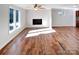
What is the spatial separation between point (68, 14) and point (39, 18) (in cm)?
324

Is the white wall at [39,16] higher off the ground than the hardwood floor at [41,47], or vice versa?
the white wall at [39,16]

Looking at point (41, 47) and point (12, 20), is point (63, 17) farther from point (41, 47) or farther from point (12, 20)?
point (41, 47)

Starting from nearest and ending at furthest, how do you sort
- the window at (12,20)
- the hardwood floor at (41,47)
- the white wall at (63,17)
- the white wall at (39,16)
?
the hardwood floor at (41,47)
the window at (12,20)
the white wall at (39,16)
the white wall at (63,17)

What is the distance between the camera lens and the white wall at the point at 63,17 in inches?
605

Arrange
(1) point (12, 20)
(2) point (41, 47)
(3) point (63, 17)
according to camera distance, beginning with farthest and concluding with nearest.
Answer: (3) point (63, 17)
(1) point (12, 20)
(2) point (41, 47)

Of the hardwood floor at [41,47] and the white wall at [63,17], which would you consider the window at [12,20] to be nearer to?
the hardwood floor at [41,47]

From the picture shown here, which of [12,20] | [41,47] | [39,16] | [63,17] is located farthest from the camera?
[63,17]

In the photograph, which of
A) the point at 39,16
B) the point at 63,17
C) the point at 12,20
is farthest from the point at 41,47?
the point at 63,17

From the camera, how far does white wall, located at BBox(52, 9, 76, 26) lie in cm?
1537

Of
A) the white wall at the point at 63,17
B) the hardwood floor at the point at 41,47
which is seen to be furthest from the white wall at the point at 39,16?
the hardwood floor at the point at 41,47

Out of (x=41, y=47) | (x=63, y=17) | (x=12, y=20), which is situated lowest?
(x=41, y=47)

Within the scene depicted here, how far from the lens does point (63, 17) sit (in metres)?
15.4

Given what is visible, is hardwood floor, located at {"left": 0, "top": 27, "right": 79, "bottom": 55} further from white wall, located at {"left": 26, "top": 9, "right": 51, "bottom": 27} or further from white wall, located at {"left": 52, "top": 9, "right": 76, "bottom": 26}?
white wall, located at {"left": 52, "top": 9, "right": 76, "bottom": 26}

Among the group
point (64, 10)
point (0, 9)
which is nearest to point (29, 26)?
point (64, 10)
